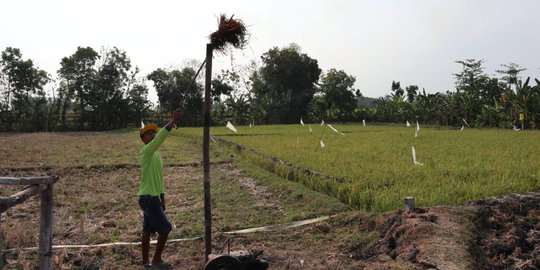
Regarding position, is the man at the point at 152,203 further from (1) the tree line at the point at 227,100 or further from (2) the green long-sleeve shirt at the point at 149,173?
(1) the tree line at the point at 227,100

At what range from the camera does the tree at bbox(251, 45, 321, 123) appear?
37.8 m

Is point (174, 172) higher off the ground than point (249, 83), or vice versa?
point (249, 83)

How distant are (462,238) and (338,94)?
113 feet

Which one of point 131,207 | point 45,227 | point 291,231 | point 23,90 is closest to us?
point 45,227

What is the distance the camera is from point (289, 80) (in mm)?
39594

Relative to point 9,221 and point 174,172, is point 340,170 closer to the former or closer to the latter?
point 174,172

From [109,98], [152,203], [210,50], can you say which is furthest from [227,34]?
[109,98]

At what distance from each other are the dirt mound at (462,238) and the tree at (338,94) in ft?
108

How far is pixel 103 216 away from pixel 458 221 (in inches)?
178

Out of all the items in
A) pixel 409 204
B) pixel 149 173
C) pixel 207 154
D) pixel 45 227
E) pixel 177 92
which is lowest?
pixel 409 204

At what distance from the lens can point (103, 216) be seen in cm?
634

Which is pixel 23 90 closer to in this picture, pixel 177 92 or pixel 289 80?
pixel 177 92

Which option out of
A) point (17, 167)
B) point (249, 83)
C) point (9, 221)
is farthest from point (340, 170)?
point (249, 83)

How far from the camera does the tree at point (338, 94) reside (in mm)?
38250
